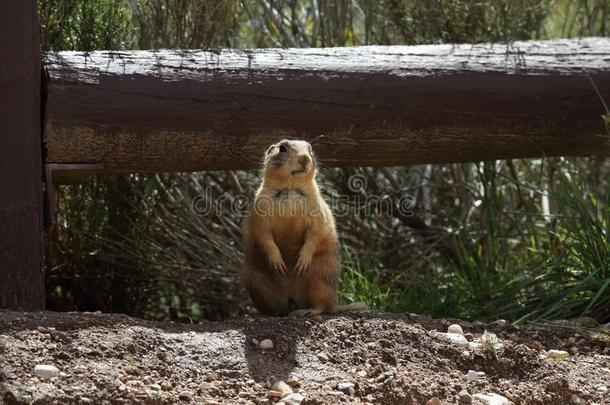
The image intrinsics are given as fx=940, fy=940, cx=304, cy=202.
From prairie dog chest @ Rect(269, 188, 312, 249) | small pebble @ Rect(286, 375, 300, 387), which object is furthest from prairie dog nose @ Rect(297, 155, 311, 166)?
small pebble @ Rect(286, 375, 300, 387)

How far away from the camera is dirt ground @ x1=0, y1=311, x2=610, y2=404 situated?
157 inches

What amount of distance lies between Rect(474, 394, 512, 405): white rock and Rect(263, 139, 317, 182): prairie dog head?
1677mm

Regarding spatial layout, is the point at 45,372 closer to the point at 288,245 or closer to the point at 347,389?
the point at 347,389

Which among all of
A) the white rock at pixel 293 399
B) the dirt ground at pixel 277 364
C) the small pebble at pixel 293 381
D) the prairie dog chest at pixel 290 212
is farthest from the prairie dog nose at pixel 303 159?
the white rock at pixel 293 399

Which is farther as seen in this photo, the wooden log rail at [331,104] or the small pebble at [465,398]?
the wooden log rail at [331,104]

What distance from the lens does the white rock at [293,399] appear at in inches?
156

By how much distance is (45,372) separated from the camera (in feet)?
12.9

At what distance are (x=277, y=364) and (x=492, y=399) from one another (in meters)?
1.00

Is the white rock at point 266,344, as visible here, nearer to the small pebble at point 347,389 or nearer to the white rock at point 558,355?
the small pebble at point 347,389

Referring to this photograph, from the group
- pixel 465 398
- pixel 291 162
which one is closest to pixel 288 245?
pixel 291 162

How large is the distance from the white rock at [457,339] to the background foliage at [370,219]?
1196 millimetres

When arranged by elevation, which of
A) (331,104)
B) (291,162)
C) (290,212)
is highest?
(331,104)

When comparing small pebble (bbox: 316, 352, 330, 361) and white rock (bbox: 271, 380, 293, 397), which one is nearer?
white rock (bbox: 271, 380, 293, 397)

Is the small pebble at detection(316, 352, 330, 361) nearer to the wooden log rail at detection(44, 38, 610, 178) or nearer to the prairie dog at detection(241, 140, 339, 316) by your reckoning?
the prairie dog at detection(241, 140, 339, 316)
